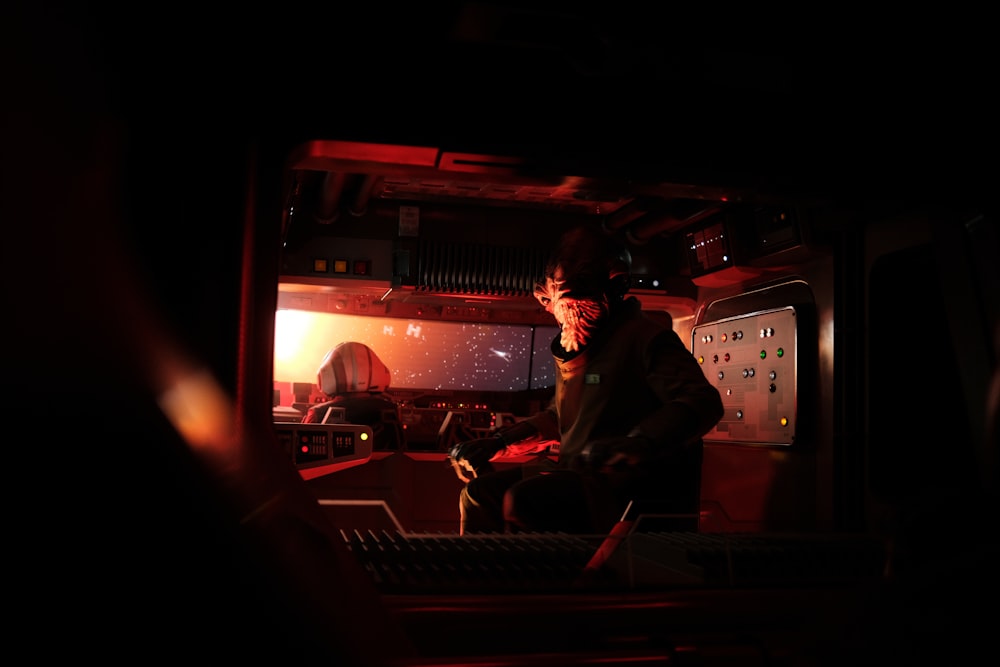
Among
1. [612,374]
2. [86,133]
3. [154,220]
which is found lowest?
[612,374]

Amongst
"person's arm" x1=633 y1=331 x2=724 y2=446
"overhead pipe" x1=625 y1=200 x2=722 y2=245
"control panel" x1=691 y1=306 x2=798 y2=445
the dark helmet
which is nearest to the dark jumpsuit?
"person's arm" x1=633 y1=331 x2=724 y2=446

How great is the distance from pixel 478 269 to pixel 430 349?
94 cm

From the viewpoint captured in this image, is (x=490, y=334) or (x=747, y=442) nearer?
(x=747, y=442)

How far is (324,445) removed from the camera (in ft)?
12.3

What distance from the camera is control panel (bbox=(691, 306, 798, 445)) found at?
360cm

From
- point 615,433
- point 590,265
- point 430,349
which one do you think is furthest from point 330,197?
point 615,433

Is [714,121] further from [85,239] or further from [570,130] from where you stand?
[85,239]

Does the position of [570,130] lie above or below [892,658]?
above

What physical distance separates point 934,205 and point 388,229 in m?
3.00

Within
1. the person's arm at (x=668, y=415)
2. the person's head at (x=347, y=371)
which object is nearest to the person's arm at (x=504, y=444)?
the person's arm at (x=668, y=415)

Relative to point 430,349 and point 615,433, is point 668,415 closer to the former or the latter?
point 615,433

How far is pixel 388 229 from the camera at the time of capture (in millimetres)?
4281

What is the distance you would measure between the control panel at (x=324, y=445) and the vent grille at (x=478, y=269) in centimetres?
88

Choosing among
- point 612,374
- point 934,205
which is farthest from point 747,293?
point 934,205
